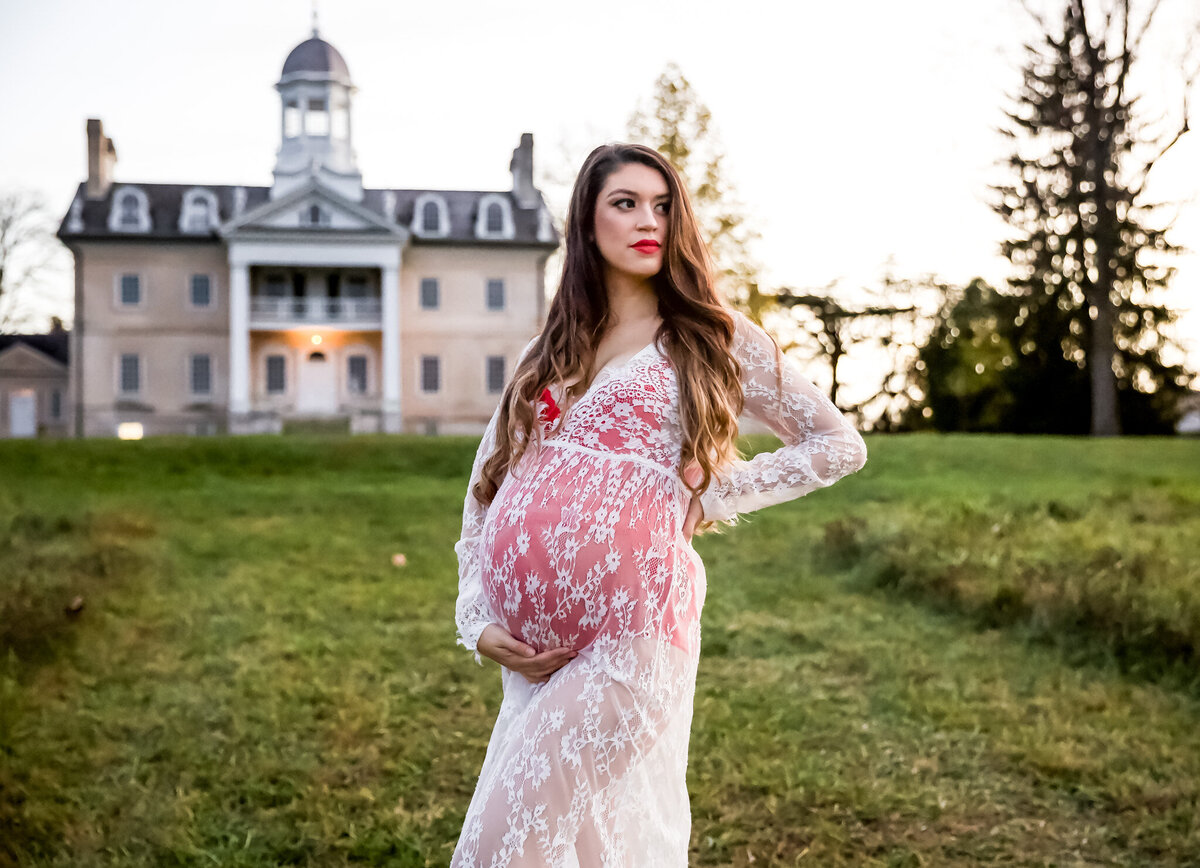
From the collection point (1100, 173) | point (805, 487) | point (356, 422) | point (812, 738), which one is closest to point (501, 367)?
point (356, 422)

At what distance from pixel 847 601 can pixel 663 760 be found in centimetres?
742

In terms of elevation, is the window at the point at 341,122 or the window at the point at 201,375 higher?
the window at the point at 341,122

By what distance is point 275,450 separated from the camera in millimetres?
21344

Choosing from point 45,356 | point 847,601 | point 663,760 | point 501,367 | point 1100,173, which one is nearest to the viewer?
point 663,760

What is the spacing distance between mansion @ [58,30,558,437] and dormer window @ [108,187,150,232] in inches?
2.2

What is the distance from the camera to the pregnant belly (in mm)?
2475

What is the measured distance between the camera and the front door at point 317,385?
125 ft

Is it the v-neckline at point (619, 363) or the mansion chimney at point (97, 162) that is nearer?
the v-neckline at point (619, 363)

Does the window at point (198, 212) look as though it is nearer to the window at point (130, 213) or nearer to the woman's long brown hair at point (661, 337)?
the window at point (130, 213)

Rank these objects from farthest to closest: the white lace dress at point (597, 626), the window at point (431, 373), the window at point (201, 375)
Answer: the window at point (431, 373) → the window at point (201, 375) → the white lace dress at point (597, 626)

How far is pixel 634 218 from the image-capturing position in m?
2.78

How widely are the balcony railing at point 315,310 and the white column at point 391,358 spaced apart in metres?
0.97

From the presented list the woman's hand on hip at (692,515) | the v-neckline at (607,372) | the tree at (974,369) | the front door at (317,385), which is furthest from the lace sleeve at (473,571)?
the front door at (317,385)

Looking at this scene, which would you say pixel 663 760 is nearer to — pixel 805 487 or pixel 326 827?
pixel 805 487
